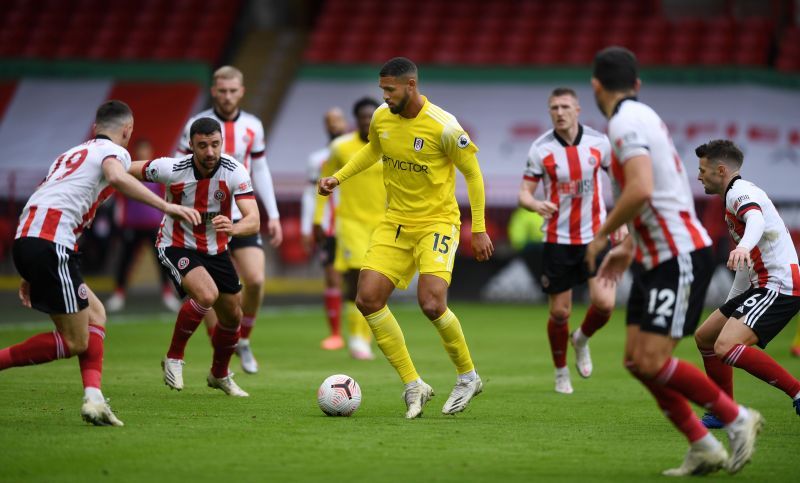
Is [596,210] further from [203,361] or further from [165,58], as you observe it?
[165,58]

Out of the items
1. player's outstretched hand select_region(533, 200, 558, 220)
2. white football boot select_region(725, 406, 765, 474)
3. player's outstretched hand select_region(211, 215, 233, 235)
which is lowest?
white football boot select_region(725, 406, 765, 474)

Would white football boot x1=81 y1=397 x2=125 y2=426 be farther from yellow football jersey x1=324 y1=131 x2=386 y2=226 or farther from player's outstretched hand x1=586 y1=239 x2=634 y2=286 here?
yellow football jersey x1=324 y1=131 x2=386 y2=226

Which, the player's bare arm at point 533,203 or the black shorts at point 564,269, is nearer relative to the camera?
the player's bare arm at point 533,203

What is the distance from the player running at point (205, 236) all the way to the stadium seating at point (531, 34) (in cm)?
1776

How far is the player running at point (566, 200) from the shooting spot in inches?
377

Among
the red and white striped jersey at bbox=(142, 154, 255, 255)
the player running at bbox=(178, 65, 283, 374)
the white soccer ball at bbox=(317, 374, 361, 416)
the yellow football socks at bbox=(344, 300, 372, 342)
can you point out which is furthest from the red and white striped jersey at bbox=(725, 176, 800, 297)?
the yellow football socks at bbox=(344, 300, 372, 342)

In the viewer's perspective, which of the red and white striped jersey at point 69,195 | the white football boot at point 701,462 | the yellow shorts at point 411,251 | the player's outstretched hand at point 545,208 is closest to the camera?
the white football boot at point 701,462

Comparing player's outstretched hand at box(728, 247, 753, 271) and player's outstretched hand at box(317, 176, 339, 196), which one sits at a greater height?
player's outstretched hand at box(317, 176, 339, 196)

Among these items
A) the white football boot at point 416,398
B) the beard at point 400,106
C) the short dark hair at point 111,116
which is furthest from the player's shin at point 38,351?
the beard at point 400,106

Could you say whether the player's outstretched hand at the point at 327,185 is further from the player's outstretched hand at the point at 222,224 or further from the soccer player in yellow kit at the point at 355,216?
the soccer player in yellow kit at the point at 355,216

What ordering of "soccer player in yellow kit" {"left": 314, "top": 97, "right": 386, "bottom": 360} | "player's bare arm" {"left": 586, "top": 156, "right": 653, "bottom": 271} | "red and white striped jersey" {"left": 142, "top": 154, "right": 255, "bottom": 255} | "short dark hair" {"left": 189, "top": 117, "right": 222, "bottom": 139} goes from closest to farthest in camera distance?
"player's bare arm" {"left": 586, "top": 156, "right": 653, "bottom": 271} → "short dark hair" {"left": 189, "top": 117, "right": 222, "bottom": 139} → "red and white striped jersey" {"left": 142, "top": 154, "right": 255, "bottom": 255} → "soccer player in yellow kit" {"left": 314, "top": 97, "right": 386, "bottom": 360}

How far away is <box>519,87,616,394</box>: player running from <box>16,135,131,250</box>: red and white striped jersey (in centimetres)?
359

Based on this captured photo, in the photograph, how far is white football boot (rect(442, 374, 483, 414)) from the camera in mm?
7879

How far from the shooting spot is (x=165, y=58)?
27.4 m
